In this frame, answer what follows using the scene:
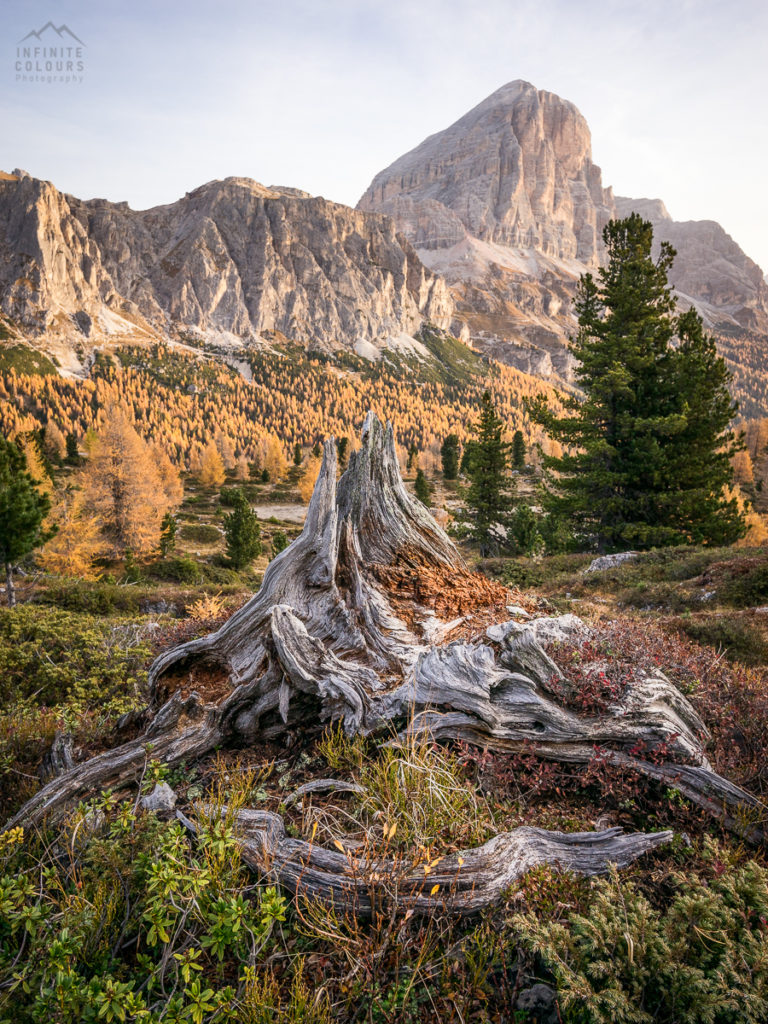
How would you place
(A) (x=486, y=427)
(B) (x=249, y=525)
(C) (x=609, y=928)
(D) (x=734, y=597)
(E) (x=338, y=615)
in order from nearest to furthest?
(C) (x=609, y=928) < (E) (x=338, y=615) < (D) (x=734, y=597) < (A) (x=486, y=427) < (B) (x=249, y=525)

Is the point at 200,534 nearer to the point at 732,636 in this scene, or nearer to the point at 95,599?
the point at 95,599

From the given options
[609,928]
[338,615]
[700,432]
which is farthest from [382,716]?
[700,432]

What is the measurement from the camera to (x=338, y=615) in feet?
20.2

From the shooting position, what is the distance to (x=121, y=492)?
1617 inches

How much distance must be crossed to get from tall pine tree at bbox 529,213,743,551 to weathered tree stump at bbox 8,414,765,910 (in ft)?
44.8

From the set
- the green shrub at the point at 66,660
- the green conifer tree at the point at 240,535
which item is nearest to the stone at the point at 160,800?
the green shrub at the point at 66,660

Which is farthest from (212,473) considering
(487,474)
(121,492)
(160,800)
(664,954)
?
(664,954)

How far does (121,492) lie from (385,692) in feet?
140

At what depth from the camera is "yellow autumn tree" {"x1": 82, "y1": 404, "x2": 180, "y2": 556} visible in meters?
40.2

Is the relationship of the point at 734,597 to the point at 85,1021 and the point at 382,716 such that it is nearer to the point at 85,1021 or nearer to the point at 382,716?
the point at 382,716

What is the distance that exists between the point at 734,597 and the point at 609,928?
10.0 metres

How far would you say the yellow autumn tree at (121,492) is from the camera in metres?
40.2

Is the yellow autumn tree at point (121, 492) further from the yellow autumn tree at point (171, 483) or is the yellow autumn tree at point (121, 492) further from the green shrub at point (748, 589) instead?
the green shrub at point (748, 589)

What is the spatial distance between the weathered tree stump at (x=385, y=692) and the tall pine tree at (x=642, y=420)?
13640 millimetres
